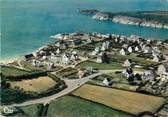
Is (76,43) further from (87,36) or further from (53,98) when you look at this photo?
(53,98)

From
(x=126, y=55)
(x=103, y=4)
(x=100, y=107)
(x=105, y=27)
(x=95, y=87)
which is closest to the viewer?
(x=100, y=107)

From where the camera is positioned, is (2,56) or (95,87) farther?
(2,56)

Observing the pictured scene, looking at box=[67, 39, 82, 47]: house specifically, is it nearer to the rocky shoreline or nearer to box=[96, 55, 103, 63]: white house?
box=[96, 55, 103, 63]: white house

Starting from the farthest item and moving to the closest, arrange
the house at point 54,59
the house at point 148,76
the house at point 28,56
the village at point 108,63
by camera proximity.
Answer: the house at point 28,56 → the house at point 54,59 → the house at point 148,76 → the village at point 108,63

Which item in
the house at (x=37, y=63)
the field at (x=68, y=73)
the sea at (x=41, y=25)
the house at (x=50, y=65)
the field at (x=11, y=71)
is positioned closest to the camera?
the field at (x=11, y=71)

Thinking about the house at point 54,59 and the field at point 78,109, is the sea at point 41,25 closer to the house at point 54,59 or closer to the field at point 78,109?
the house at point 54,59

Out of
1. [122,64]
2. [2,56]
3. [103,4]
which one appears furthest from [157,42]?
[103,4]

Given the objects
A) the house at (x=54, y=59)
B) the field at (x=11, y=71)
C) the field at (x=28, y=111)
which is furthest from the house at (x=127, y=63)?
the field at (x=28, y=111)
